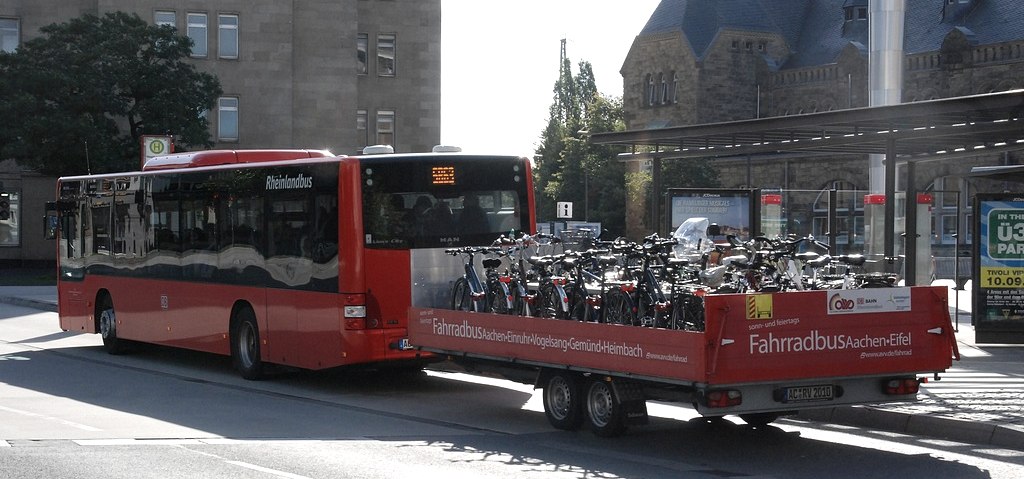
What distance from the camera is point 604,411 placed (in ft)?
38.5

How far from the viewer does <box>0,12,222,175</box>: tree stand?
46188 millimetres

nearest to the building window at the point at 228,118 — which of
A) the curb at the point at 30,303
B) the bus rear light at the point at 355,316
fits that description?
the curb at the point at 30,303

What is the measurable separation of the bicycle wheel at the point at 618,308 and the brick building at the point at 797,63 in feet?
201

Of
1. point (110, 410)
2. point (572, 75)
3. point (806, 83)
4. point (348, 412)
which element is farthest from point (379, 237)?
point (572, 75)

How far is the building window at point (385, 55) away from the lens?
58750mm

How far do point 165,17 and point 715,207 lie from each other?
34.9 metres

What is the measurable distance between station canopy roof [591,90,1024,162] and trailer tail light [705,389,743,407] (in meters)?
6.01

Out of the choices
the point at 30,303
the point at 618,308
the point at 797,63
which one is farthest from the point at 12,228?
the point at 797,63

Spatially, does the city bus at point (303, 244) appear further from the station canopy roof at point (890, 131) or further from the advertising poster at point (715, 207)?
the advertising poster at point (715, 207)

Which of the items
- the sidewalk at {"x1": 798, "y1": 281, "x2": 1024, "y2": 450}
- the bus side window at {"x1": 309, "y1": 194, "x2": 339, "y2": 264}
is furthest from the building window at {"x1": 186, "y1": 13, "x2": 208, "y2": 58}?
the sidewalk at {"x1": 798, "y1": 281, "x2": 1024, "y2": 450}

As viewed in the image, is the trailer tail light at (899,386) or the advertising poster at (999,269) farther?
the advertising poster at (999,269)

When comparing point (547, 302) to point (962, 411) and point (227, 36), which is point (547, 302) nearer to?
point (962, 411)

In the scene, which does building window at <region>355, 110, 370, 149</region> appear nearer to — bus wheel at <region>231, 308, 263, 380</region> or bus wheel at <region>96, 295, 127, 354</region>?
bus wheel at <region>96, 295, 127, 354</region>

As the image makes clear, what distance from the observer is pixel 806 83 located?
286 feet
